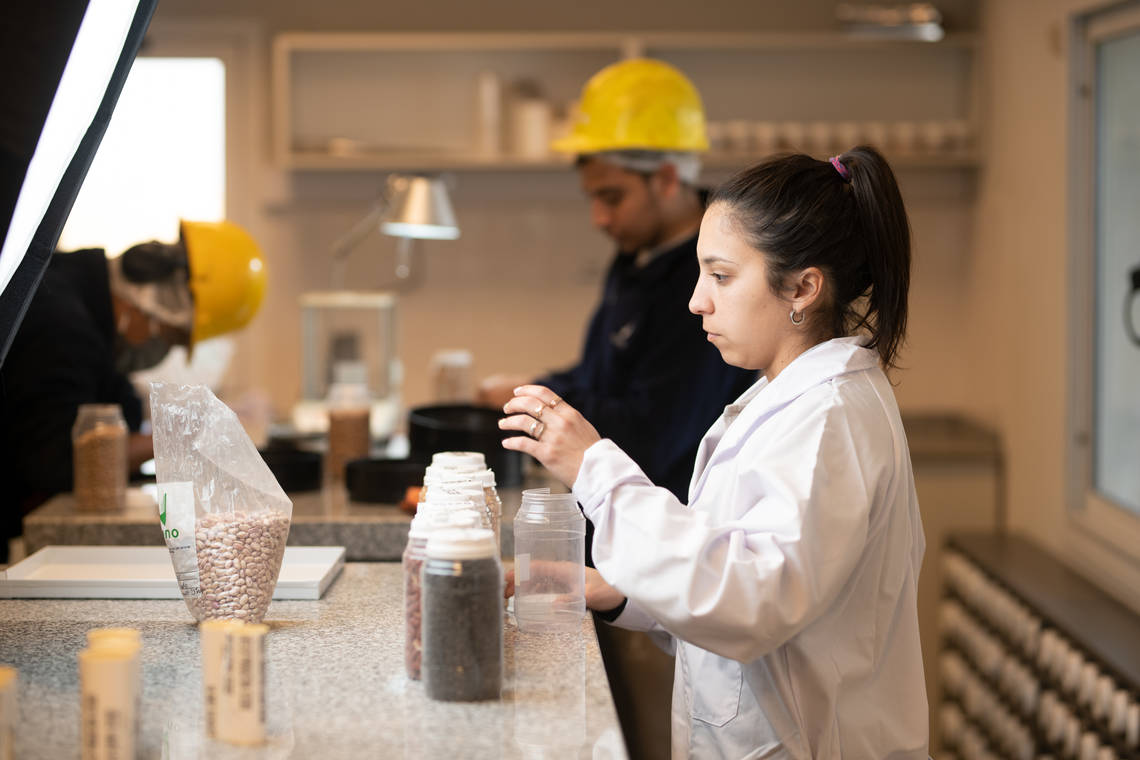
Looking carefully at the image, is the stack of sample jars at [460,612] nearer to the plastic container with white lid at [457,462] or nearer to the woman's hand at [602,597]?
the plastic container with white lid at [457,462]

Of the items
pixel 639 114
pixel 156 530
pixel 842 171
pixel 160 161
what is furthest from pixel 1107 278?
pixel 160 161

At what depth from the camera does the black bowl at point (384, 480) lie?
219cm

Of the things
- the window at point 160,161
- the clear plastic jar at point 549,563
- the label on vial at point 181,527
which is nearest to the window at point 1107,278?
the clear plastic jar at point 549,563

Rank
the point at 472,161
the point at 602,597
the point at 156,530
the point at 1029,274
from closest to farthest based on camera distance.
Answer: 1. the point at 602,597
2. the point at 156,530
3. the point at 1029,274
4. the point at 472,161

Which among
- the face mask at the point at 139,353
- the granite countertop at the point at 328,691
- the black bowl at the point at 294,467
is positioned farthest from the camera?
the face mask at the point at 139,353

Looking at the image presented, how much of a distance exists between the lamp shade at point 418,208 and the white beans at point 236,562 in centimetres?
194

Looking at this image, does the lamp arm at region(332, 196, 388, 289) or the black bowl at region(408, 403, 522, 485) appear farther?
the lamp arm at region(332, 196, 388, 289)

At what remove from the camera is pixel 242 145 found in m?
4.51

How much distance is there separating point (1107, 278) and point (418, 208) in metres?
1.85

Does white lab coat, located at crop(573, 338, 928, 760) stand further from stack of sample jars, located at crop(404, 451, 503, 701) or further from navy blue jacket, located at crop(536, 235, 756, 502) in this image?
navy blue jacket, located at crop(536, 235, 756, 502)

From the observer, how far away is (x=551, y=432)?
4.62 feet

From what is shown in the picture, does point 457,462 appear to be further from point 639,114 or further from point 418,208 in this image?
point 418,208

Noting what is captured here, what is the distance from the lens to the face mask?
2600 millimetres

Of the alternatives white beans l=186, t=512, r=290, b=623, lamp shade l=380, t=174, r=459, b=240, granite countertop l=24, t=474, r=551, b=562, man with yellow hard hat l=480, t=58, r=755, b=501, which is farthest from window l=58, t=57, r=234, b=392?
white beans l=186, t=512, r=290, b=623
